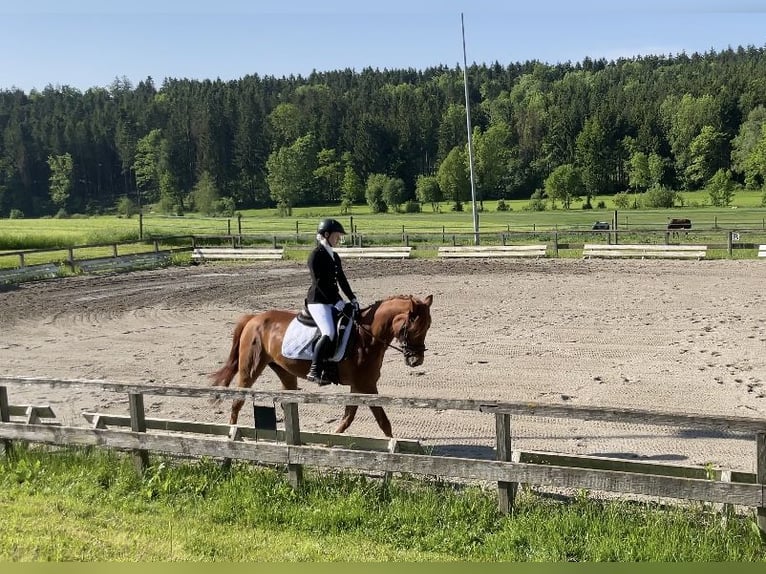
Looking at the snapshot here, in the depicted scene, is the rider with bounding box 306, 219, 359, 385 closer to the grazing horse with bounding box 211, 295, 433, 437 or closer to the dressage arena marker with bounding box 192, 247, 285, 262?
the grazing horse with bounding box 211, 295, 433, 437

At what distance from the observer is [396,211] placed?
9581 centimetres

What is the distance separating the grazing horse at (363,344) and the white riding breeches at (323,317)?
350mm

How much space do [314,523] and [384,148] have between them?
417ft

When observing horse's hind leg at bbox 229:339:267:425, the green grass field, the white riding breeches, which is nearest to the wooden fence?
the white riding breeches

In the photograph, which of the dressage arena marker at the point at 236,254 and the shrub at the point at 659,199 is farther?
the shrub at the point at 659,199

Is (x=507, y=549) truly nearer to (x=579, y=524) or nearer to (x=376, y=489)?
(x=579, y=524)

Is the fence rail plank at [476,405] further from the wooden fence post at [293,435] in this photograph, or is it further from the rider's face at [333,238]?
the rider's face at [333,238]

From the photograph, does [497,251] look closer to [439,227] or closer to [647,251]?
[647,251]

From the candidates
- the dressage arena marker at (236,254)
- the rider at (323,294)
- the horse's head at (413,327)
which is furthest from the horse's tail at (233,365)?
the dressage arena marker at (236,254)

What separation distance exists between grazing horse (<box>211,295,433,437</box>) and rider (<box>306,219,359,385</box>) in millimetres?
277

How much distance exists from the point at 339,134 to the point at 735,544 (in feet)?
434

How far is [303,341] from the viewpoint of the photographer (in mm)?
8562

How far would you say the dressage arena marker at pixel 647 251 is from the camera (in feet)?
93.2

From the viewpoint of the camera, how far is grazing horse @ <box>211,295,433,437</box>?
8.38 m
